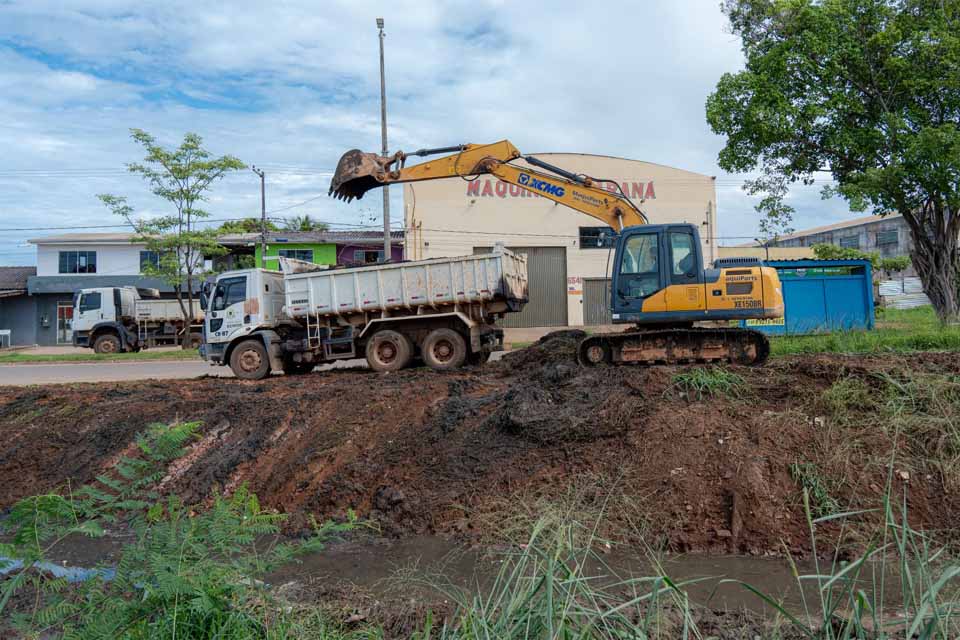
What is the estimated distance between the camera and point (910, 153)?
46.4 feet

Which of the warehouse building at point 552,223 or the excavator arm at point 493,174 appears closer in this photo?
the excavator arm at point 493,174

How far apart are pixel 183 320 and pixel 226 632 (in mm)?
27092

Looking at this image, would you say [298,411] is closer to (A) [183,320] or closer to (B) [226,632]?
(B) [226,632]

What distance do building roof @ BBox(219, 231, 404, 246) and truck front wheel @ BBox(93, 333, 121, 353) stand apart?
402 inches

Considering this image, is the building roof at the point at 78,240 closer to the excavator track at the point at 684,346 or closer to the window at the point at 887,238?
the excavator track at the point at 684,346

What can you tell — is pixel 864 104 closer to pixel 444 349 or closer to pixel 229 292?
pixel 444 349

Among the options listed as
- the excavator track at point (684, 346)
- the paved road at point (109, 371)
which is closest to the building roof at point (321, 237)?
the paved road at point (109, 371)

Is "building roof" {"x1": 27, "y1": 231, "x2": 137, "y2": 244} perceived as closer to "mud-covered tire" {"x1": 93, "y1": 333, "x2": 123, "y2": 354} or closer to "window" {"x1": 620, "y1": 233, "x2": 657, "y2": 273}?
"mud-covered tire" {"x1": 93, "y1": 333, "x2": 123, "y2": 354}

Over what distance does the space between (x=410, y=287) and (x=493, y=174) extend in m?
2.84

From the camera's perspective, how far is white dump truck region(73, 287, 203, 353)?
26.1 meters

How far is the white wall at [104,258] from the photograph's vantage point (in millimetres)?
37750

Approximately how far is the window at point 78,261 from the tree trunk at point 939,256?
Answer: 128ft

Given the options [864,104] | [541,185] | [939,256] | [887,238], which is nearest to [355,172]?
[541,185]

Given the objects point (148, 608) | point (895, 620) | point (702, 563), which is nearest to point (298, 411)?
point (702, 563)
